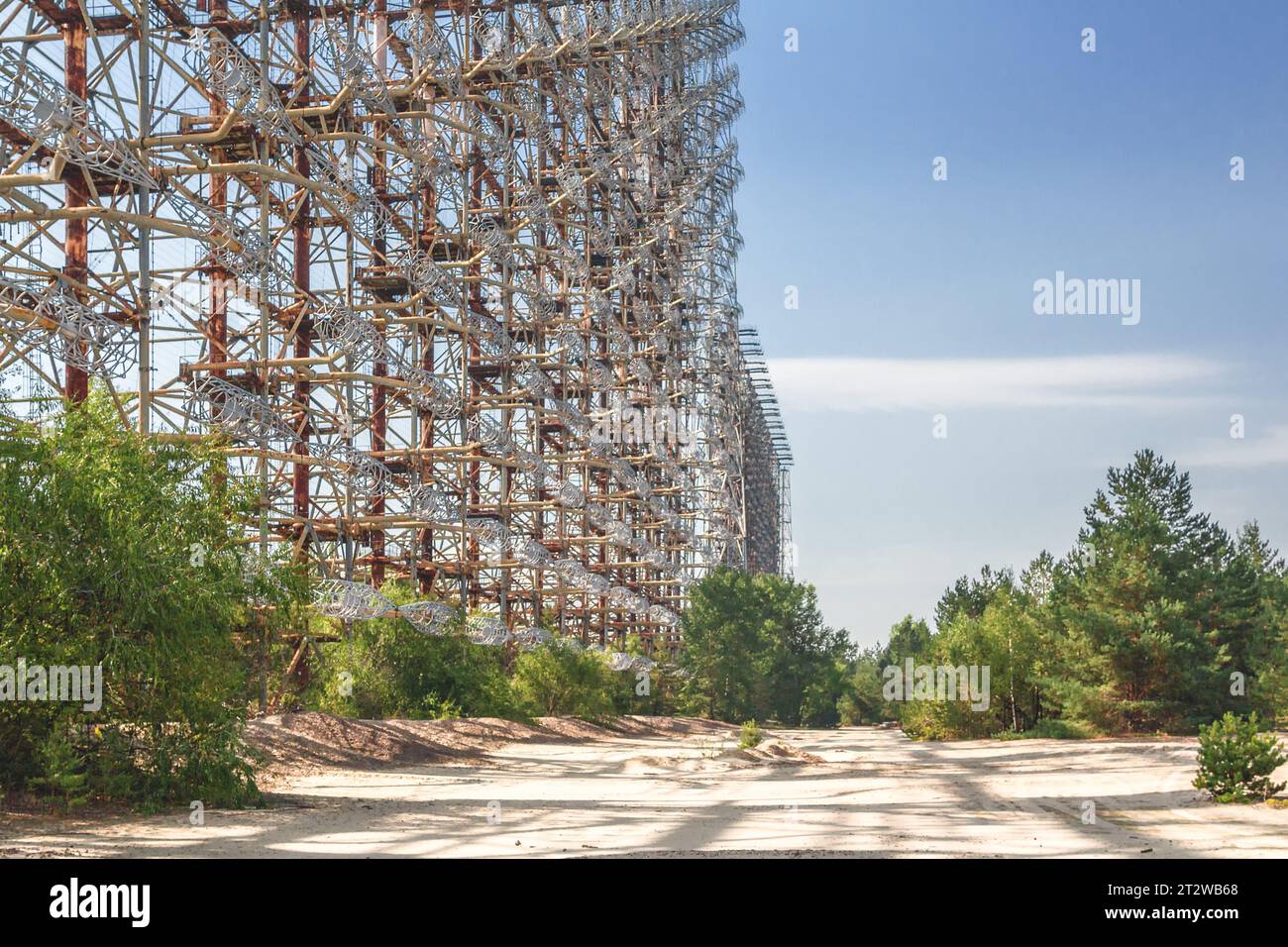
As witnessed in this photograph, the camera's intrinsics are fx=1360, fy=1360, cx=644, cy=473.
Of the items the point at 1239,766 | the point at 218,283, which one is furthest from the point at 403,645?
the point at 1239,766

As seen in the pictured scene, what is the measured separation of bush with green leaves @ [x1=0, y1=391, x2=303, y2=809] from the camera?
1559cm

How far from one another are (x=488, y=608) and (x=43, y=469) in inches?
1619

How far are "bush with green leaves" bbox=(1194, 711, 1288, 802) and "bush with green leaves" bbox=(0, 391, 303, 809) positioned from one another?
44.4 feet

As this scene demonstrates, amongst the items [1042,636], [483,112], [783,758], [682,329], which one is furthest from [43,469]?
[682,329]

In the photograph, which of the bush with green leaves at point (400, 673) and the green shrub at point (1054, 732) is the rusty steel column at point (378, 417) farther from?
the green shrub at point (1054, 732)

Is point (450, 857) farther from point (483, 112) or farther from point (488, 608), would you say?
point (488, 608)

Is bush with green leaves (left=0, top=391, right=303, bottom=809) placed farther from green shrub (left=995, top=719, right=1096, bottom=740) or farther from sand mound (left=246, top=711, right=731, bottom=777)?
green shrub (left=995, top=719, right=1096, bottom=740)

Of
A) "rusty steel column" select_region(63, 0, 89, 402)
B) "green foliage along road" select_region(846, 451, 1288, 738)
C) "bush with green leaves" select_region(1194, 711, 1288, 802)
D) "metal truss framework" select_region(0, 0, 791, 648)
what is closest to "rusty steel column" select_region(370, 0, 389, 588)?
"metal truss framework" select_region(0, 0, 791, 648)

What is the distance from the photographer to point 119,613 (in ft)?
52.9

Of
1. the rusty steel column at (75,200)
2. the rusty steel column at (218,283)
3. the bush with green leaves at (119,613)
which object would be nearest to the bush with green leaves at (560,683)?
the rusty steel column at (218,283)

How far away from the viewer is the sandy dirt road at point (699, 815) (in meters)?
13.7

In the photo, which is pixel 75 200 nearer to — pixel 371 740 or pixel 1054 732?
pixel 371 740
